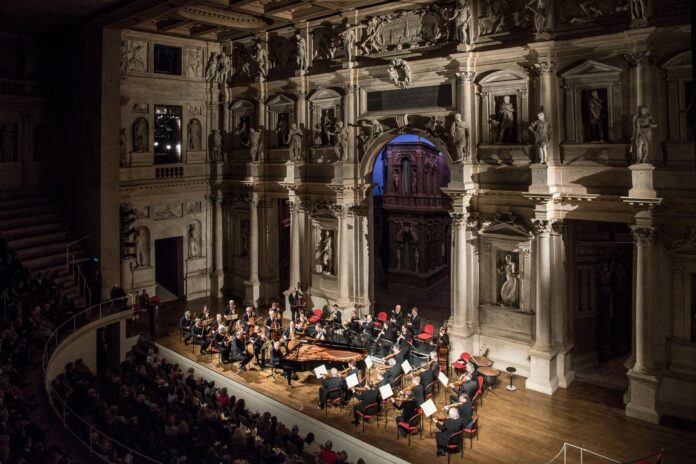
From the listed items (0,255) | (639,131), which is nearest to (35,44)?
(0,255)

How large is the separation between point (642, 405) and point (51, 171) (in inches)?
957

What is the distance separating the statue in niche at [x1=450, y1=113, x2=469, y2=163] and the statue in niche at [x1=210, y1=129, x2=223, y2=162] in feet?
40.8

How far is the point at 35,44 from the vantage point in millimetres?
23609

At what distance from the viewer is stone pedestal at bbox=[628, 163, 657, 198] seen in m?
14.3

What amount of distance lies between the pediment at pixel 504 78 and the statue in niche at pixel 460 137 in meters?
1.39

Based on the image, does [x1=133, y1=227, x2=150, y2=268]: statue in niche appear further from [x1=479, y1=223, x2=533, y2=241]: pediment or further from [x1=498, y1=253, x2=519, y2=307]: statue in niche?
[x1=498, y1=253, x2=519, y2=307]: statue in niche

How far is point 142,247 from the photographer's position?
80.3 ft

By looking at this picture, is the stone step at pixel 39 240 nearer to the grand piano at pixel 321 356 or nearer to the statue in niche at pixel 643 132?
the grand piano at pixel 321 356

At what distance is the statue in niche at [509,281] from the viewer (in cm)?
1778

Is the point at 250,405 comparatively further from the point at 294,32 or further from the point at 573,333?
the point at 294,32

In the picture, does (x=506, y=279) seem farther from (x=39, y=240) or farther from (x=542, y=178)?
(x=39, y=240)

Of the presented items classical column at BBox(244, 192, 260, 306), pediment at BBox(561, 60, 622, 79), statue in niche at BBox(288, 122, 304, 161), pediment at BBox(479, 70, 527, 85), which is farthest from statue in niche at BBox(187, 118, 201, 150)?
pediment at BBox(561, 60, 622, 79)

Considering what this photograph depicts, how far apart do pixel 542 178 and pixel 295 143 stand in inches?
411

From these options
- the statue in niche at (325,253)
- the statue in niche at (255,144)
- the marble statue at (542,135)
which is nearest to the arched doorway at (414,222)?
the statue in niche at (325,253)
